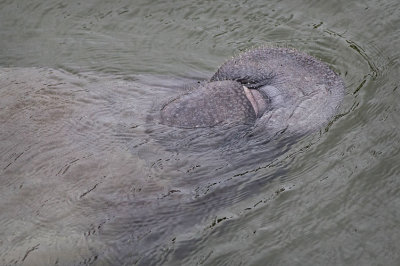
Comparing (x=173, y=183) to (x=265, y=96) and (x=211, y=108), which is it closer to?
(x=211, y=108)

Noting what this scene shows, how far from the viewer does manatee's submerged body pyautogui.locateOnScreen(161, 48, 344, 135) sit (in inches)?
171

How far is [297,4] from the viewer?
22.8 feet

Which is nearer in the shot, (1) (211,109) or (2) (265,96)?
(1) (211,109)

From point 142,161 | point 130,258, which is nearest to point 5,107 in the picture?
point 142,161

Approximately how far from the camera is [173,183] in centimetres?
415

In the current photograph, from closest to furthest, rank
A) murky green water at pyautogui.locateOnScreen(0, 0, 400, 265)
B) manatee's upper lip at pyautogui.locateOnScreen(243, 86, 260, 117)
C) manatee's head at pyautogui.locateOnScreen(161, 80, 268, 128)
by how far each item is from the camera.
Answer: murky green water at pyautogui.locateOnScreen(0, 0, 400, 265)
manatee's head at pyautogui.locateOnScreen(161, 80, 268, 128)
manatee's upper lip at pyautogui.locateOnScreen(243, 86, 260, 117)

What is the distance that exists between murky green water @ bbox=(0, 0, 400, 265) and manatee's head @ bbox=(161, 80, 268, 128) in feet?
0.54

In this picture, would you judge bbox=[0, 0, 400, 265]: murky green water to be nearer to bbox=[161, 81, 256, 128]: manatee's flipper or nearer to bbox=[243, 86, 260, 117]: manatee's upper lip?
bbox=[161, 81, 256, 128]: manatee's flipper

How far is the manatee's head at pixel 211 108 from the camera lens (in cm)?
432

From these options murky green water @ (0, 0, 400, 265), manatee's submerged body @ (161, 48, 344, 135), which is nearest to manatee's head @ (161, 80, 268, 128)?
manatee's submerged body @ (161, 48, 344, 135)

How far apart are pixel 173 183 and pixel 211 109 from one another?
1.91 feet

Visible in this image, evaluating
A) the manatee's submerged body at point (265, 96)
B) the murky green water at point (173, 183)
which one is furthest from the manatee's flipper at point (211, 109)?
the murky green water at point (173, 183)

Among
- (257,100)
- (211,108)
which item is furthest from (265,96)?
(211,108)

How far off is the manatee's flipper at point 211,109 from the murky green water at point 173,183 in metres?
0.16
